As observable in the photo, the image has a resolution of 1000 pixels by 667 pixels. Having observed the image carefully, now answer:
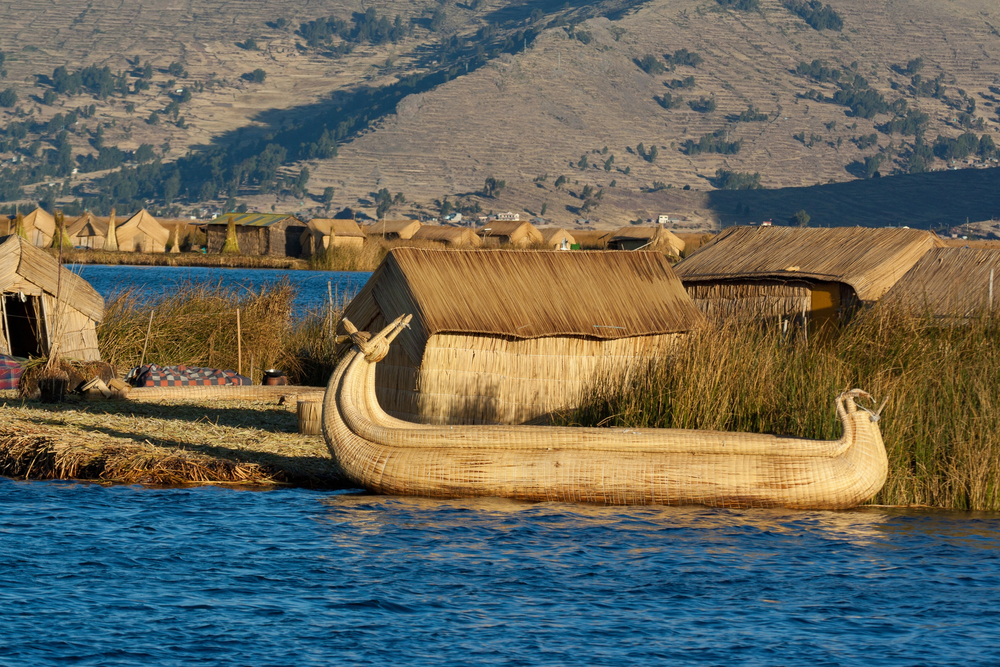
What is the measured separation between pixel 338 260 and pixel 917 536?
54.7 m

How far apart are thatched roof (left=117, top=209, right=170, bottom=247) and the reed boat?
68409 mm

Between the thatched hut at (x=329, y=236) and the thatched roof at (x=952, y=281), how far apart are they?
51.6 meters

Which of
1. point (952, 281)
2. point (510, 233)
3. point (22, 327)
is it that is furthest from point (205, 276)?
point (952, 281)

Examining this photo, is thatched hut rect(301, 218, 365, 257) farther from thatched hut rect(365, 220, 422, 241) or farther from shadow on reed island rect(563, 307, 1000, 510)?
shadow on reed island rect(563, 307, 1000, 510)

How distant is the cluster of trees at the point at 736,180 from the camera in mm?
166625

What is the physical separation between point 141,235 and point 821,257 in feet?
218

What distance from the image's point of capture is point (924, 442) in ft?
36.0

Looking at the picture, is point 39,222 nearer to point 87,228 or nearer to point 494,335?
point 87,228

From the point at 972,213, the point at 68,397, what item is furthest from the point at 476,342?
the point at 972,213

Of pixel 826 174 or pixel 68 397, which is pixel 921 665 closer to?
A: pixel 68 397

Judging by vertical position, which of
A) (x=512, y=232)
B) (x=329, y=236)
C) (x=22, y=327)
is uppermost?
(x=512, y=232)

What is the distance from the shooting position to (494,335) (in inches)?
494

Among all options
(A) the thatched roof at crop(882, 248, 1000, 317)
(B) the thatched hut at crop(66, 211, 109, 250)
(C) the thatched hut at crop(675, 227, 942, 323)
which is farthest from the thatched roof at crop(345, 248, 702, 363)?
(B) the thatched hut at crop(66, 211, 109, 250)

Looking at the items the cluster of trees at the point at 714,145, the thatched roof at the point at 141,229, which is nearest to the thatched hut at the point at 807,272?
the thatched roof at the point at 141,229
